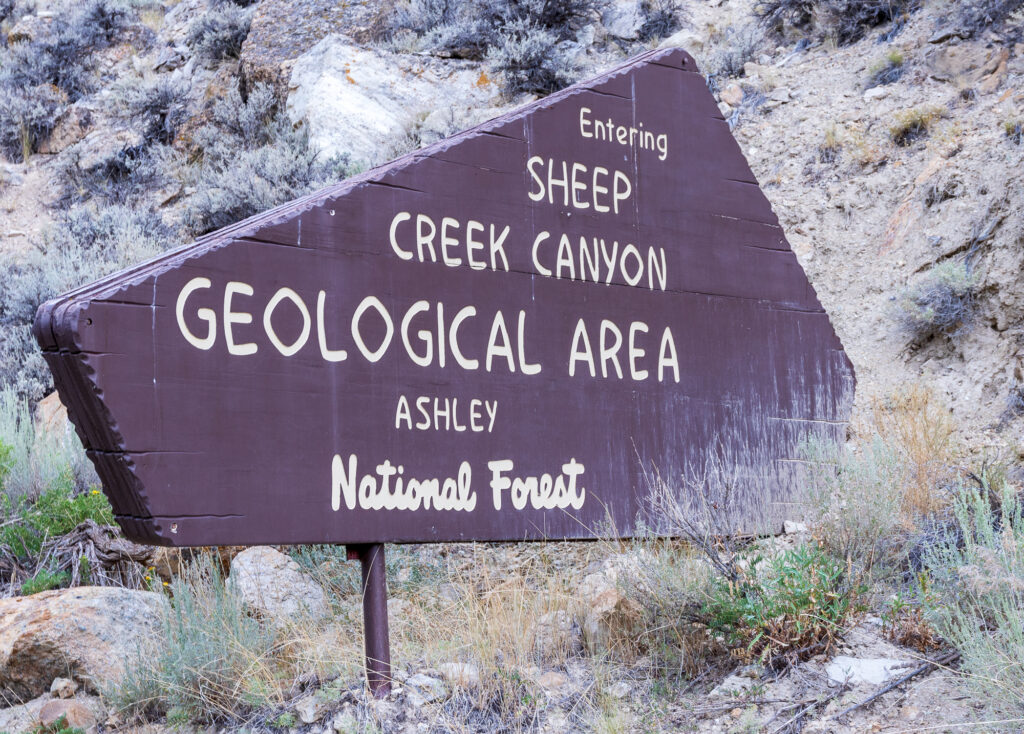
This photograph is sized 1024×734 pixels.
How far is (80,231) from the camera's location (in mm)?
12445

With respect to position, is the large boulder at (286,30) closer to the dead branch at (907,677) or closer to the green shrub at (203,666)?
the green shrub at (203,666)

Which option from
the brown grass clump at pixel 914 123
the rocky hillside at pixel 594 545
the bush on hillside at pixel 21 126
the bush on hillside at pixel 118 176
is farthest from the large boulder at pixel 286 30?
the brown grass clump at pixel 914 123

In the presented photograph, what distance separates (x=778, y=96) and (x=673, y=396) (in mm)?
7327

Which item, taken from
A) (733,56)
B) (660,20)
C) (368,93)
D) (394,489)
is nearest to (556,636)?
(394,489)

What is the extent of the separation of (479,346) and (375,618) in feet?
3.98

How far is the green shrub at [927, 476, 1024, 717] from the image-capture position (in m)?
3.27

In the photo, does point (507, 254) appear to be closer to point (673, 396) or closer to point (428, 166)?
point (428, 166)

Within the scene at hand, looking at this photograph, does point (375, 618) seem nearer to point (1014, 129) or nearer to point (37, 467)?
point (37, 467)

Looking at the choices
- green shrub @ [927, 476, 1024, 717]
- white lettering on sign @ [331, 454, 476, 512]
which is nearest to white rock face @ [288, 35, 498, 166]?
white lettering on sign @ [331, 454, 476, 512]

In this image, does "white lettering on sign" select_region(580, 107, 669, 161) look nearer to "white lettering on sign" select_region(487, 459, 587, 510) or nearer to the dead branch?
"white lettering on sign" select_region(487, 459, 587, 510)

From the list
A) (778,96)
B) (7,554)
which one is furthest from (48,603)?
(778,96)

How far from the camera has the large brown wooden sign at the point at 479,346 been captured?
11.5 feet

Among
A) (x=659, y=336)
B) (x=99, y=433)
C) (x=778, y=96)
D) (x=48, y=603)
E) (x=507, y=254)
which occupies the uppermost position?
(x=778, y=96)

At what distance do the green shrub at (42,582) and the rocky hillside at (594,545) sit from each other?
25mm
